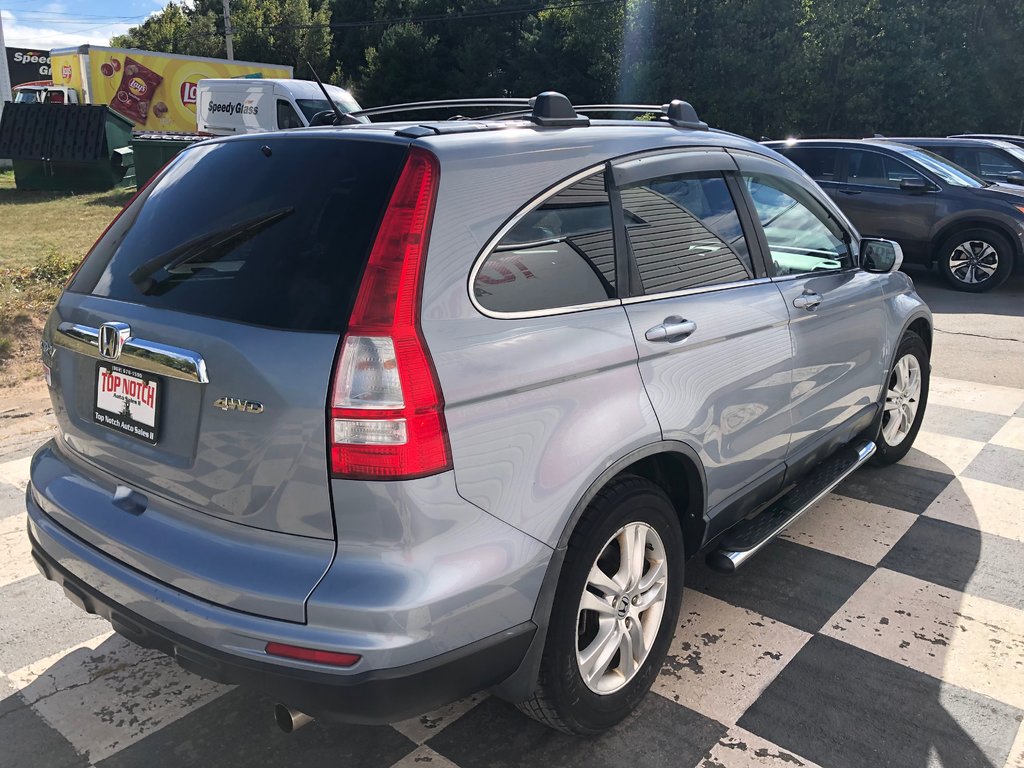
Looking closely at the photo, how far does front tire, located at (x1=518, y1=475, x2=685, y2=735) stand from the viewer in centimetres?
223

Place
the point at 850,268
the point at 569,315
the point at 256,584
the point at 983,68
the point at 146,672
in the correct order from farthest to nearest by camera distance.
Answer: the point at 983,68, the point at 850,268, the point at 146,672, the point at 569,315, the point at 256,584

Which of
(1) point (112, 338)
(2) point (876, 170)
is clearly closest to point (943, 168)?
(2) point (876, 170)

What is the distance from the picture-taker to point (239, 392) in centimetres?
196

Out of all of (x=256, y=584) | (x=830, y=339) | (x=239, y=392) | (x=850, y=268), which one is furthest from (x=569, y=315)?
(x=850, y=268)

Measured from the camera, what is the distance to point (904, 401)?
4574mm

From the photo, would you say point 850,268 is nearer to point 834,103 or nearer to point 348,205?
point 348,205

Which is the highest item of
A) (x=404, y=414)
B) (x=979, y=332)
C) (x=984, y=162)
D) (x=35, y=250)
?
(x=984, y=162)

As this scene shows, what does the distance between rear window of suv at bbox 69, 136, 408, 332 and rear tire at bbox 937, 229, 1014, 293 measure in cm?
1004

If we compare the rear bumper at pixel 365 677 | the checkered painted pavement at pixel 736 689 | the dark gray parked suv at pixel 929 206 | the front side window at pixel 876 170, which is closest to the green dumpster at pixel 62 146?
the dark gray parked suv at pixel 929 206

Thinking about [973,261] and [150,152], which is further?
[150,152]

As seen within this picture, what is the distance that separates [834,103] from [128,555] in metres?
30.9

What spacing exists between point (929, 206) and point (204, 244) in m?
10.1

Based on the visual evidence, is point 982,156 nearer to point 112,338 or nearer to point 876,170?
point 876,170

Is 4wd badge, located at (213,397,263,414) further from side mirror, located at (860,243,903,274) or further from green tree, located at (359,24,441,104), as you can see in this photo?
green tree, located at (359,24,441,104)
